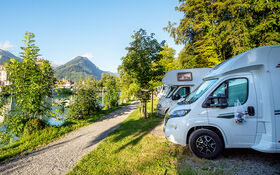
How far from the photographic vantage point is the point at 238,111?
348 centimetres

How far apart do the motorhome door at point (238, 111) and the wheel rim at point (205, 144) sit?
36 cm

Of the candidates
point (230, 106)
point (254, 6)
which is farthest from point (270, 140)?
point (254, 6)

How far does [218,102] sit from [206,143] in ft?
3.81

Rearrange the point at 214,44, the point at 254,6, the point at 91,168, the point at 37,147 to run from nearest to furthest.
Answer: the point at 91,168 → the point at 37,147 → the point at 254,6 → the point at 214,44

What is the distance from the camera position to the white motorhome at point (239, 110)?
3.33m

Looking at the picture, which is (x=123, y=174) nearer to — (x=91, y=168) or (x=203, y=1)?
(x=91, y=168)

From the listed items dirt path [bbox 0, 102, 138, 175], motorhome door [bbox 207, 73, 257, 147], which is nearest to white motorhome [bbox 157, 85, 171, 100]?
motorhome door [bbox 207, 73, 257, 147]

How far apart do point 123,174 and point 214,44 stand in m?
15.7

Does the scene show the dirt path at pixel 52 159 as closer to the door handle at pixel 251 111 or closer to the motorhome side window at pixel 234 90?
the motorhome side window at pixel 234 90

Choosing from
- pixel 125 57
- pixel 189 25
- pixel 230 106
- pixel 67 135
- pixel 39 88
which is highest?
pixel 189 25

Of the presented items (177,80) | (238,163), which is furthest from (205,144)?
(177,80)

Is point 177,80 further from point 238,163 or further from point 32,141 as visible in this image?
point 32,141

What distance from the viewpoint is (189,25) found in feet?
55.4

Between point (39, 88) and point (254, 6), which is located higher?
point (254, 6)
